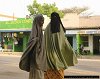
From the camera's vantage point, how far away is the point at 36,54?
19.4ft

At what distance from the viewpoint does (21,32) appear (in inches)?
1838

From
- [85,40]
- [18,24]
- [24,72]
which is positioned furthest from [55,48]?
[18,24]

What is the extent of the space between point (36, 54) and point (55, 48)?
2.23 ft

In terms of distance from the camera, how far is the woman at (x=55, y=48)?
6434 millimetres

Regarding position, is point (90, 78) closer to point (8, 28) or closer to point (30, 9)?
point (8, 28)

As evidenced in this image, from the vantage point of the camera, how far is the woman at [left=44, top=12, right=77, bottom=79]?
21.1ft

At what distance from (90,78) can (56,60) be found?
3.64 ft

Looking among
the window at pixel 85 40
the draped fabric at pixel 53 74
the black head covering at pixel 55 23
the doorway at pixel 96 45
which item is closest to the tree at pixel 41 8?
the window at pixel 85 40

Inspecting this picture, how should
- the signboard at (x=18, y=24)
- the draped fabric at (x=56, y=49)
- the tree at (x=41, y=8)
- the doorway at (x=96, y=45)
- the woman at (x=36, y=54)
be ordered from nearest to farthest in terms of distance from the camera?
the woman at (x=36, y=54)
the draped fabric at (x=56, y=49)
the doorway at (x=96, y=45)
the signboard at (x=18, y=24)
the tree at (x=41, y=8)

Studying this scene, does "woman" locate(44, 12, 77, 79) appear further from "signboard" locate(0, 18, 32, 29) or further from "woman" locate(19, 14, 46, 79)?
"signboard" locate(0, 18, 32, 29)

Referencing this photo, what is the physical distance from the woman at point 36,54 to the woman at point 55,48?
47 centimetres

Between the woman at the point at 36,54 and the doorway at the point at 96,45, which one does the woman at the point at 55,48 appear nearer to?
the woman at the point at 36,54

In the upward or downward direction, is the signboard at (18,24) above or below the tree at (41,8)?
below

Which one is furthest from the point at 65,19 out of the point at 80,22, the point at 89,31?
the point at 89,31
